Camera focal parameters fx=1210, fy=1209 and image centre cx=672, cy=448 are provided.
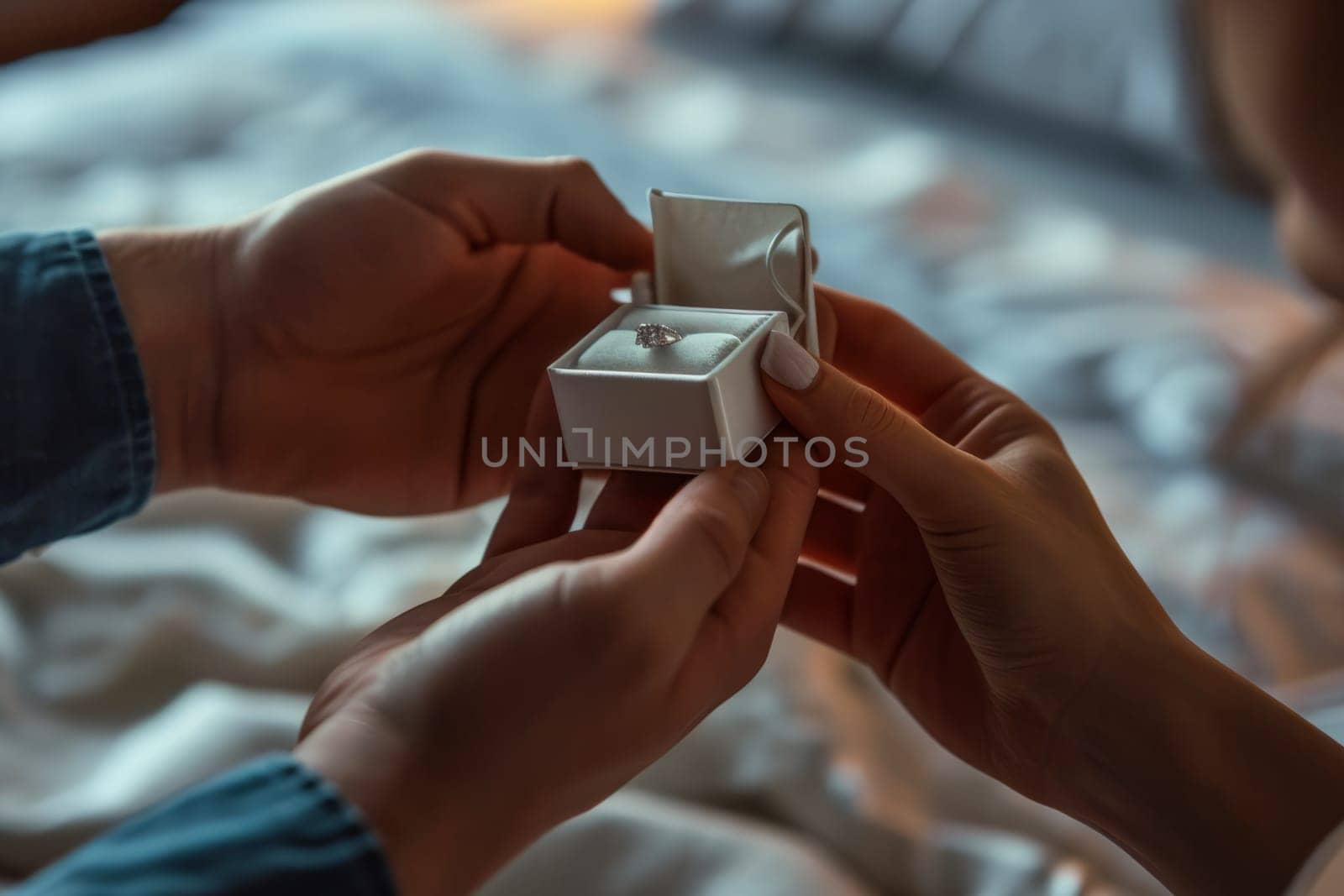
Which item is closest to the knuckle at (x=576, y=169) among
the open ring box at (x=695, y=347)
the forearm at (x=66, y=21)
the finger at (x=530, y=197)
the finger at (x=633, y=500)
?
the finger at (x=530, y=197)

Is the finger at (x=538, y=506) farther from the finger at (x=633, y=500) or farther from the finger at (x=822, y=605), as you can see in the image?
the finger at (x=822, y=605)

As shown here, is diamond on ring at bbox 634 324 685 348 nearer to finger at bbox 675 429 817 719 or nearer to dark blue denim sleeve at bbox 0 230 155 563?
finger at bbox 675 429 817 719

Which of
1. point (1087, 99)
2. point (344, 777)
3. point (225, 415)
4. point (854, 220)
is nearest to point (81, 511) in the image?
point (225, 415)

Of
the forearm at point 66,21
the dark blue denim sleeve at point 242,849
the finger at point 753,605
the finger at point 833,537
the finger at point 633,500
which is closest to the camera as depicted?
the dark blue denim sleeve at point 242,849

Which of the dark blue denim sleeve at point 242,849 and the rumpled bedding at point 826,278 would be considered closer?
the dark blue denim sleeve at point 242,849

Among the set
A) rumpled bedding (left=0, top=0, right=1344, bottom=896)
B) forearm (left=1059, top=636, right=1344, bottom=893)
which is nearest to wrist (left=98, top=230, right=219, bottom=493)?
rumpled bedding (left=0, top=0, right=1344, bottom=896)

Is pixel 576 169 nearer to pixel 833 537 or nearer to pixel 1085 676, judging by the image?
pixel 833 537
